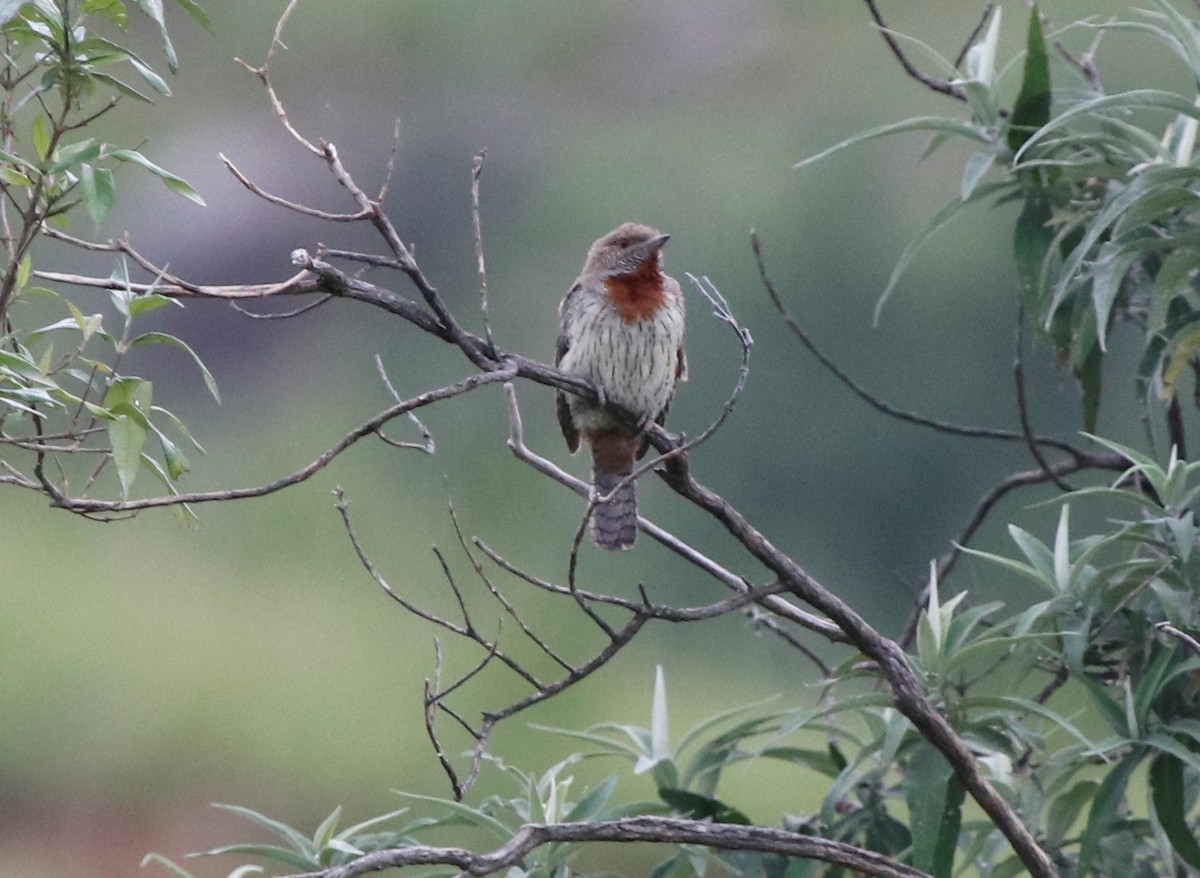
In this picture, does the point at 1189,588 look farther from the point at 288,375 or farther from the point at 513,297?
the point at 288,375

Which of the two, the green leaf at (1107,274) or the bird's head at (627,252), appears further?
the bird's head at (627,252)

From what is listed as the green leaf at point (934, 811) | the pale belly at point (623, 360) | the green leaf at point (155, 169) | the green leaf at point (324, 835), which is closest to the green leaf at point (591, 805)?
the green leaf at point (324, 835)

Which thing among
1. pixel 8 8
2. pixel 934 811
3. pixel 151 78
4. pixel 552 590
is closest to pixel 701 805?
pixel 934 811

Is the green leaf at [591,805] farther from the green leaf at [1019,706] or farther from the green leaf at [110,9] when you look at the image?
the green leaf at [110,9]

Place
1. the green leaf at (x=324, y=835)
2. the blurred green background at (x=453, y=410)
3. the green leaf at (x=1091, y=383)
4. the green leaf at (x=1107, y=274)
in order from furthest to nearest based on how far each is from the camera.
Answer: the blurred green background at (x=453, y=410) < the green leaf at (x=1091, y=383) < the green leaf at (x=1107, y=274) < the green leaf at (x=324, y=835)

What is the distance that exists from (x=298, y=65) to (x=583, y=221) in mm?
1652

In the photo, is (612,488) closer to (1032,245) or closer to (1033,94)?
(1032,245)

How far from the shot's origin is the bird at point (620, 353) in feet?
11.0

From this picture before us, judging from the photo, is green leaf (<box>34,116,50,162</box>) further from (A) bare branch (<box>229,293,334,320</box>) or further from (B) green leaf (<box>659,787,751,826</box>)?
(B) green leaf (<box>659,787,751,826</box>)

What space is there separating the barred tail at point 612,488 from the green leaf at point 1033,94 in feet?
3.91

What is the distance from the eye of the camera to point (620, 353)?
11.0ft

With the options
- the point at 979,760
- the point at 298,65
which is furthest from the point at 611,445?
the point at 298,65

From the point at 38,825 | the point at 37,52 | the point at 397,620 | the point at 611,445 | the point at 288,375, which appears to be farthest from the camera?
the point at 288,375

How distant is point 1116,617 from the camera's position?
237 centimetres
